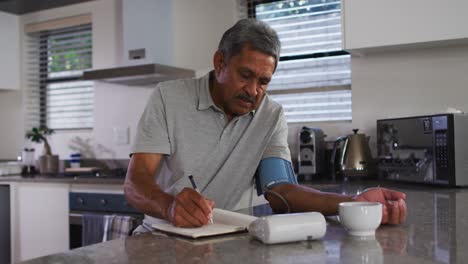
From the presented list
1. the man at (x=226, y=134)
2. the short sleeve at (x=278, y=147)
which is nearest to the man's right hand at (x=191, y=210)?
the man at (x=226, y=134)

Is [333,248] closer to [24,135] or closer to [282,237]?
[282,237]

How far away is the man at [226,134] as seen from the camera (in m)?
1.50

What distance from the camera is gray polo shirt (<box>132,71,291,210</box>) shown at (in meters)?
1.61

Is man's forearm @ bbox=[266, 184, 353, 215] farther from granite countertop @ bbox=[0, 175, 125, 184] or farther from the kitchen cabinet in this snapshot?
the kitchen cabinet

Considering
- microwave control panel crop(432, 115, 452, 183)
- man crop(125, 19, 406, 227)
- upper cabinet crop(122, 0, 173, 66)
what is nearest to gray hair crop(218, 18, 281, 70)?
man crop(125, 19, 406, 227)

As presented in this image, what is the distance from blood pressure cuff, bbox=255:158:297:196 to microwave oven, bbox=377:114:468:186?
36.9 inches

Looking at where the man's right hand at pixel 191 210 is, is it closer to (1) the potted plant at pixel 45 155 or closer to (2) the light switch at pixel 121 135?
(2) the light switch at pixel 121 135

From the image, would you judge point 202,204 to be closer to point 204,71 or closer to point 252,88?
point 252,88

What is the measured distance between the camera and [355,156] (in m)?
2.68

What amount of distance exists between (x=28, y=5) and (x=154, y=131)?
2802 millimetres

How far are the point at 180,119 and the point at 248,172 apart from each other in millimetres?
273

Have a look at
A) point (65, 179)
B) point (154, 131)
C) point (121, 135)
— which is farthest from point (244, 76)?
point (121, 135)

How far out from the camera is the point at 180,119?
1.63 m

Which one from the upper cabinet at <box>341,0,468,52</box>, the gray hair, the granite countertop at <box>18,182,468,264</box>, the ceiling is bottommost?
the granite countertop at <box>18,182,468,264</box>
